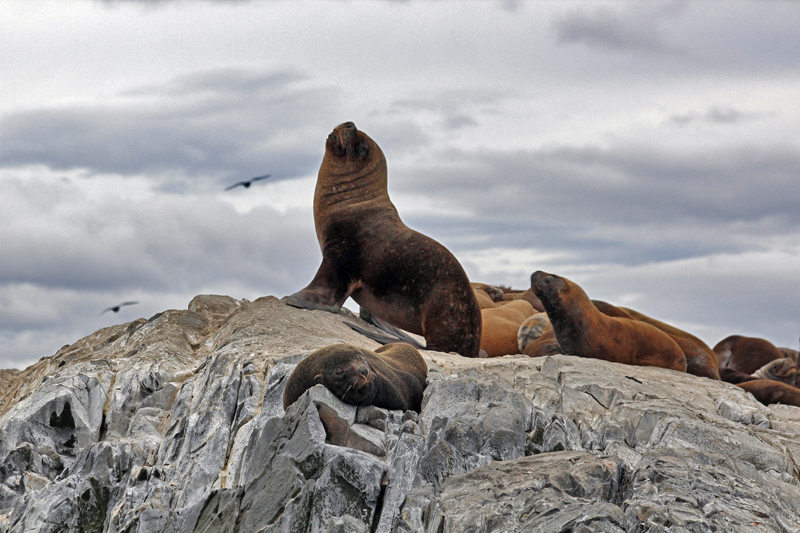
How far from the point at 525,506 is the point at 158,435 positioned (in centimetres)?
479

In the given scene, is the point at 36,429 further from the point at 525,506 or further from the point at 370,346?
the point at 525,506

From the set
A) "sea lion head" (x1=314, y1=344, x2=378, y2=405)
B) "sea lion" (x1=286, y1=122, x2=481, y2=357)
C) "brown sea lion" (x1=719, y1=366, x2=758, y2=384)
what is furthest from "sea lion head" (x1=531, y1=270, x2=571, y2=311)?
"sea lion head" (x1=314, y1=344, x2=378, y2=405)

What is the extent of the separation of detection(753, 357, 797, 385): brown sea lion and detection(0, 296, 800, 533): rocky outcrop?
5841 mm

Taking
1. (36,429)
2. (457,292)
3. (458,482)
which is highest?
(457,292)

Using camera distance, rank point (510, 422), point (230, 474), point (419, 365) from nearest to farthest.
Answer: point (510, 422) → point (230, 474) → point (419, 365)

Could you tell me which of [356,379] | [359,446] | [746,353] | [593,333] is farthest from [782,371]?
[359,446]

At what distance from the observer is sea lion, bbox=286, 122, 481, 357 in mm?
11953

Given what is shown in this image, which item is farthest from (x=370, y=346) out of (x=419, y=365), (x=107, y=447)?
(x=107, y=447)

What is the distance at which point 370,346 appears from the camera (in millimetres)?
10477

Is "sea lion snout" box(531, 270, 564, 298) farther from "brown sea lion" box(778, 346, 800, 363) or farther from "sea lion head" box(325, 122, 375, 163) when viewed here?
"brown sea lion" box(778, 346, 800, 363)

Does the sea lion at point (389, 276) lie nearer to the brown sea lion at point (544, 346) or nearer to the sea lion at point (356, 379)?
the brown sea lion at point (544, 346)

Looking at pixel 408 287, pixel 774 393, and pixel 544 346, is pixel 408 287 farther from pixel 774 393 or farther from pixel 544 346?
pixel 774 393

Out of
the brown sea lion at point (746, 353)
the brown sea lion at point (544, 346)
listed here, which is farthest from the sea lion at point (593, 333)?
the brown sea lion at point (746, 353)

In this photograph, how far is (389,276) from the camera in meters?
12.0
